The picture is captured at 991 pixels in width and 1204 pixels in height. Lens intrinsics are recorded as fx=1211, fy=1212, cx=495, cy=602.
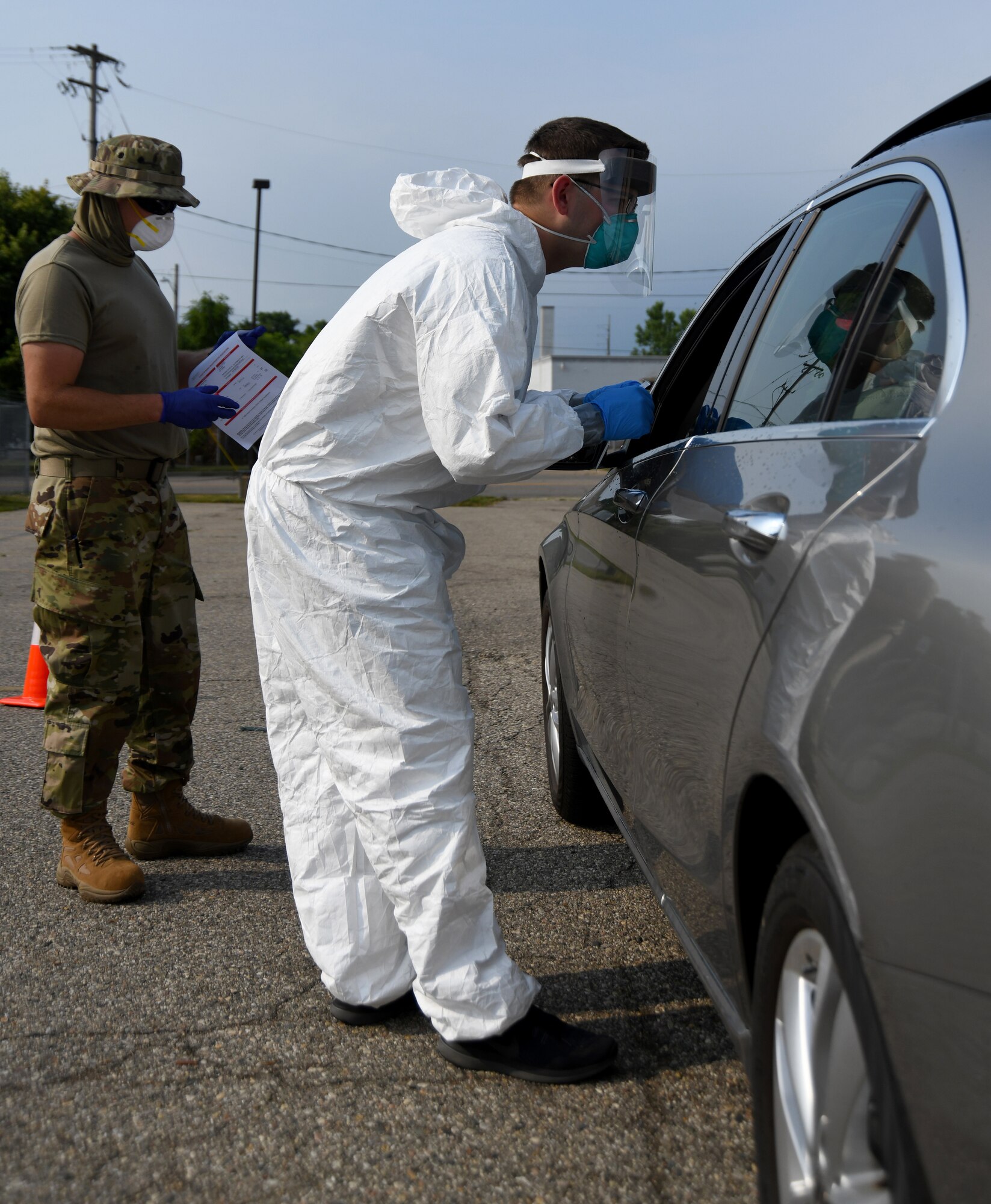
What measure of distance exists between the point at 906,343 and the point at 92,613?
94.3 inches

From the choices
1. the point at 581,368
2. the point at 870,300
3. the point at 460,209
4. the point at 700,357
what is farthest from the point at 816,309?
the point at 581,368

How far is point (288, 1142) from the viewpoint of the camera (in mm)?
2201

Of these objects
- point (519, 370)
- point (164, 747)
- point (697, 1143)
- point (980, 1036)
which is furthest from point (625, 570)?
point (164, 747)

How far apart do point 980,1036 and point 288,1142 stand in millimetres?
1464

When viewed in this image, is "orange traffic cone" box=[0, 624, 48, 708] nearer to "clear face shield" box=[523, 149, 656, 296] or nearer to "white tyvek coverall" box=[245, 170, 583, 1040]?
"white tyvek coverall" box=[245, 170, 583, 1040]

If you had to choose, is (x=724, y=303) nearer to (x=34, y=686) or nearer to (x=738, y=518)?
(x=738, y=518)

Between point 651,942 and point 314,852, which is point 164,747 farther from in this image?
point 651,942

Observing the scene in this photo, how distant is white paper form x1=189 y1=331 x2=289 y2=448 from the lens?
341 cm

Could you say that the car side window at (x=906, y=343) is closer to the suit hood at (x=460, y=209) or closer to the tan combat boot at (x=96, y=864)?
the suit hood at (x=460, y=209)

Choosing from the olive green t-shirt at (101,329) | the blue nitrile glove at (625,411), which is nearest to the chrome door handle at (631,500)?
the blue nitrile glove at (625,411)

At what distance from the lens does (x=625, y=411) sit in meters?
2.61

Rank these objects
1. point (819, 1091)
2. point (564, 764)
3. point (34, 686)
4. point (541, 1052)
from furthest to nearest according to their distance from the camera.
A: point (34, 686) → point (564, 764) → point (541, 1052) → point (819, 1091)

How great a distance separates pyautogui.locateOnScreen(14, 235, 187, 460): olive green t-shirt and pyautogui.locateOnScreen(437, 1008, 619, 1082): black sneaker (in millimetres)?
1936

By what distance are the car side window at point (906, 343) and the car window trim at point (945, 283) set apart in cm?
2
